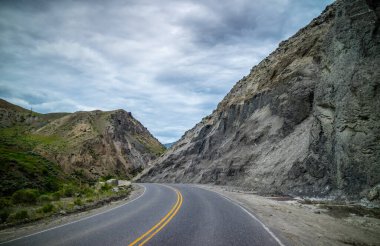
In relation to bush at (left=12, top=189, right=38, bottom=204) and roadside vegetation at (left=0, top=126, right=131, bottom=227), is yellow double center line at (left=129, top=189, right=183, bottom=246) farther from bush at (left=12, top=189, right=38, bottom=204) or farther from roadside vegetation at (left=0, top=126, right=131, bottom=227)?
bush at (left=12, top=189, right=38, bottom=204)

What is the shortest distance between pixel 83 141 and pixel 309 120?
64087mm

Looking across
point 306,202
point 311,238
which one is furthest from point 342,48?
point 311,238

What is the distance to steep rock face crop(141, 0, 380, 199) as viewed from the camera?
737 inches

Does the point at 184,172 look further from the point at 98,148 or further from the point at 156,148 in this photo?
the point at 156,148

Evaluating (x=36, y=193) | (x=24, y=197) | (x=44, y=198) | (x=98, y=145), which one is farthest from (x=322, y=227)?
(x=98, y=145)

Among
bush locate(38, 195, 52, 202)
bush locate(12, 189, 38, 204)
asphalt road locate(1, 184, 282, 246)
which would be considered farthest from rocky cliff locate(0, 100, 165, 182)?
asphalt road locate(1, 184, 282, 246)

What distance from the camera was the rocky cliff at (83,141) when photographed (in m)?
71.1

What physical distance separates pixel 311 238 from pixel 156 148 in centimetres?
12756

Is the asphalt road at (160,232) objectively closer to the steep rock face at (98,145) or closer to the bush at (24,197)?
the bush at (24,197)

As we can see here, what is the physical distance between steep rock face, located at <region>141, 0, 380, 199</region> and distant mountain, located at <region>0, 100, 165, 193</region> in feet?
77.6

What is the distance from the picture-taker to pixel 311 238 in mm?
9359

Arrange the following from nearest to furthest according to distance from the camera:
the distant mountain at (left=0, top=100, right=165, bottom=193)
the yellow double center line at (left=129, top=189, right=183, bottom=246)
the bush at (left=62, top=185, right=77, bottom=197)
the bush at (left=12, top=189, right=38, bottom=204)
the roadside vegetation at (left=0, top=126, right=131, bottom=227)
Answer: the yellow double center line at (left=129, top=189, right=183, bottom=246) < the roadside vegetation at (left=0, top=126, right=131, bottom=227) < the bush at (left=12, top=189, right=38, bottom=204) < the bush at (left=62, top=185, right=77, bottom=197) < the distant mountain at (left=0, top=100, right=165, bottom=193)

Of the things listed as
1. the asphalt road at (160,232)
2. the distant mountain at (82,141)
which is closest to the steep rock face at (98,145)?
the distant mountain at (82,141)

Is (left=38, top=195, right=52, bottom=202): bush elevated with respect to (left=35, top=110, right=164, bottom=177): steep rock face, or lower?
lower
